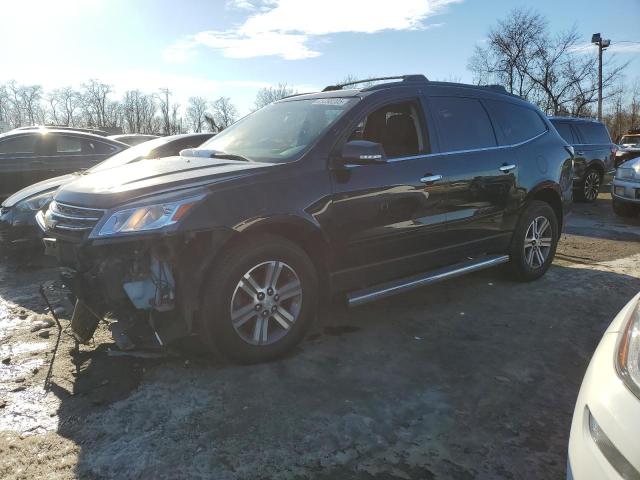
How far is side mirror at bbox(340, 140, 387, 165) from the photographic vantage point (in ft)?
11.2

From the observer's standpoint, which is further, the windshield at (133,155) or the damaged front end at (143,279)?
the windshield at (133,155)

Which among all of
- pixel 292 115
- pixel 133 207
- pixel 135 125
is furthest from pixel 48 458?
pixel 135 125

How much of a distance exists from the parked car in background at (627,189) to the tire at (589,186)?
2312 mm

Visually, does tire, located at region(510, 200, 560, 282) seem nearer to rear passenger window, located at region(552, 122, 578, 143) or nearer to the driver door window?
the driver door window

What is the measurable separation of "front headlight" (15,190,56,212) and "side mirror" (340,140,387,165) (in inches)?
159

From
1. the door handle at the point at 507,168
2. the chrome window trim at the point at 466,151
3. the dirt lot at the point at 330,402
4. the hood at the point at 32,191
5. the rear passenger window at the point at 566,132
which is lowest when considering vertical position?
the dirt lot at the point at 330,402

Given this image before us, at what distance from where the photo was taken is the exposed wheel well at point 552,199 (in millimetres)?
5274

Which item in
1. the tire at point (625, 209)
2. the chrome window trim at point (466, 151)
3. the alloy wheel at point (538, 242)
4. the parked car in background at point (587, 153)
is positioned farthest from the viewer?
the parked car in background at point (587, 153)

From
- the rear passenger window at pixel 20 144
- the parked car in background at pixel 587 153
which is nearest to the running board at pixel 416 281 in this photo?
the rear passenger window at pixel 20 144

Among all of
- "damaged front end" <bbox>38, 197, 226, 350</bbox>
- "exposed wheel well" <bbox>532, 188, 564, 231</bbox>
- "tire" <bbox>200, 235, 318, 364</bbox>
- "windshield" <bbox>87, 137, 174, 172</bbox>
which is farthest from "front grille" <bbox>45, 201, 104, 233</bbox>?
"exposed wheel well" <bbox>532, 188, 564, 231</bbox>

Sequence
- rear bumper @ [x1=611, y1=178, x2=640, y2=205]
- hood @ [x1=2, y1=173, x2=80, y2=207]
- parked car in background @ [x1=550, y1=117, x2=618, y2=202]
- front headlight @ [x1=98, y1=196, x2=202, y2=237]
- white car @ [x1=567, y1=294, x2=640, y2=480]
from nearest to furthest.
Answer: white car @ [x1=567, y1=294, x2=640, y2=480]
front headlight @ [x1=98, y1=196, x2=202, y2=237]
hood @ [x1=2, y1=173, x2=80, y2=207]
rear bumper @ [x1=611, y1=178, x2=640, y2=205]
parked car in background @ [x1=550, y1=117, x2=618, y2=202]

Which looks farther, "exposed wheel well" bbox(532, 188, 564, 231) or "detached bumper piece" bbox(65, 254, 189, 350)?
"exposed wheel well" bbox(532, 188, 564, 231)

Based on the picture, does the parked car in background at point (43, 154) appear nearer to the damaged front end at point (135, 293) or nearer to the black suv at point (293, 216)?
the black suv at point (293, 216)

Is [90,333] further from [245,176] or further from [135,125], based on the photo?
[135,125]
